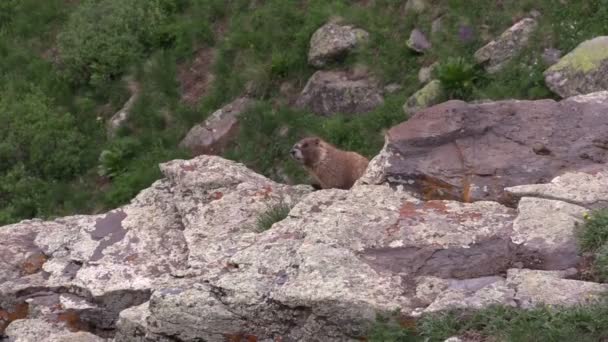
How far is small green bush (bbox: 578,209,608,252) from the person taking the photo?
6.56 meters

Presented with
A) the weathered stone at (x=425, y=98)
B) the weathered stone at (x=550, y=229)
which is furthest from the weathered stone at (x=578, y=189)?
the weathered stone at (x=425, y=98)

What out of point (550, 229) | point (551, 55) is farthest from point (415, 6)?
point (550, 229)

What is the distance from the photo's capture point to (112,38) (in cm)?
1611

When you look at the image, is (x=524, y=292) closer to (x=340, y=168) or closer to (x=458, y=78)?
(x=340, y=168)

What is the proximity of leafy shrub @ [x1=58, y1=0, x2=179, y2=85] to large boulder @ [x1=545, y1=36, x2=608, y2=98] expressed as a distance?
7.27 meters

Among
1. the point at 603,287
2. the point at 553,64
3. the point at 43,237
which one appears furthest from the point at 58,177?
the point at 603,287

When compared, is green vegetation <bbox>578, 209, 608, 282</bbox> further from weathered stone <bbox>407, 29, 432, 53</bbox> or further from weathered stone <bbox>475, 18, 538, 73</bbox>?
weathered stone <bbox>407, 29, 432, 53</bbox>

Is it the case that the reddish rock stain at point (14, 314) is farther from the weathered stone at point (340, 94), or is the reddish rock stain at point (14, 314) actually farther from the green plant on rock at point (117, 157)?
the weathered stone at point (340, 94)

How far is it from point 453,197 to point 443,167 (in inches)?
13.8

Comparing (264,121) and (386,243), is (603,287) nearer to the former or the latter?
(386,243)

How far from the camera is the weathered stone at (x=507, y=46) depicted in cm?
1261

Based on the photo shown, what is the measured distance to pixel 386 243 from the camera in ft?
23.3

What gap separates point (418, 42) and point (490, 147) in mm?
5443

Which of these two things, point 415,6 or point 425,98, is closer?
point 425,98
